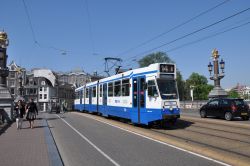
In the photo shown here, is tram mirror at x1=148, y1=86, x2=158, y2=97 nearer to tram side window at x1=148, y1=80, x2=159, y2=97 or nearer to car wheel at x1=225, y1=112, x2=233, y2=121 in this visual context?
tram side window at x1=148, y1=80, x2=159, y2=97

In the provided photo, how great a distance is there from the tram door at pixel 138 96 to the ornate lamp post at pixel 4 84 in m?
9.89

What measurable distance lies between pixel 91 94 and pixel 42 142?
19.6m

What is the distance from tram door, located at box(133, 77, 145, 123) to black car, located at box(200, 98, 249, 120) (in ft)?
24.7

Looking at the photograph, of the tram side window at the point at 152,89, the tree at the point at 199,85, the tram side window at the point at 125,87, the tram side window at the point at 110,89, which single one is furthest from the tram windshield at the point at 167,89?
the tree at the point at 199,85

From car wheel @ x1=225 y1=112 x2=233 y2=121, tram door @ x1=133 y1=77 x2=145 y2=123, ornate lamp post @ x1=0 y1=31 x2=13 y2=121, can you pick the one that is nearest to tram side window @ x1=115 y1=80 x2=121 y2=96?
tram door @ x1=133 y1=77 x2=145 y2=123

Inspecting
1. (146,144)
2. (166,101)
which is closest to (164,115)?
(166,101)

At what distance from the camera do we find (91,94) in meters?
32.6

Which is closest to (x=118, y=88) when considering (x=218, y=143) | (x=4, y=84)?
(x=4, y=84)

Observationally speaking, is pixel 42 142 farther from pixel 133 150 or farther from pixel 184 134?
pixel 184 134

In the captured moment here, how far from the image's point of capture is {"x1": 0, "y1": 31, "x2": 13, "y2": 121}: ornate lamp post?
24.7m

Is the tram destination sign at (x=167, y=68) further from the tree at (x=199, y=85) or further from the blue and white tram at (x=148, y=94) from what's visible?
the tree at (x=199, y=85)

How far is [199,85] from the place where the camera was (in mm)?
120188

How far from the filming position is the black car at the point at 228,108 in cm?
2308

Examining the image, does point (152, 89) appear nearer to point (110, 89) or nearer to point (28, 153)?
point (110, 89)
